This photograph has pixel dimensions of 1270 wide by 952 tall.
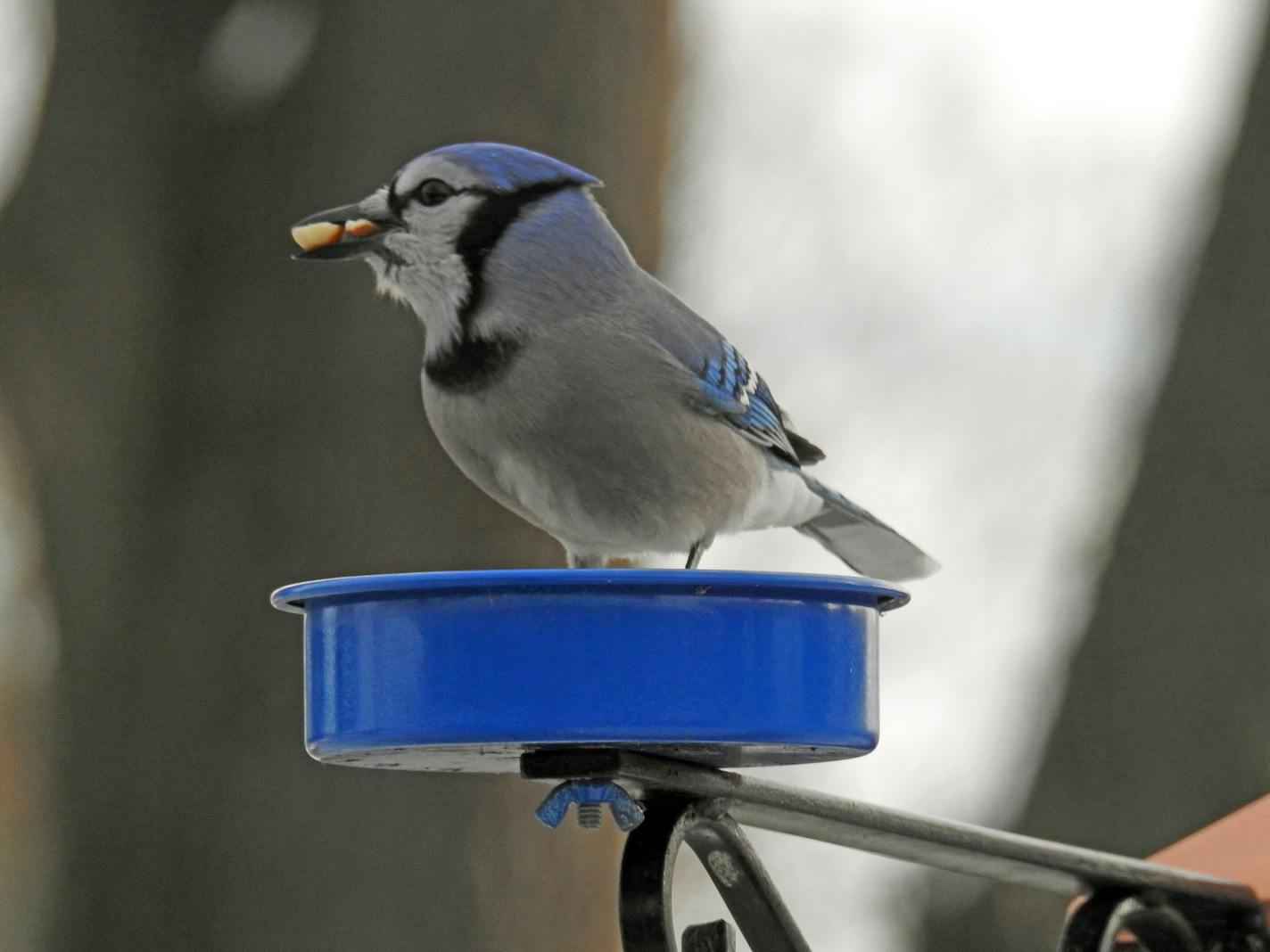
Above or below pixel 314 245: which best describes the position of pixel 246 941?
below

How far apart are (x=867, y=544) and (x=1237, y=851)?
0.67 meters

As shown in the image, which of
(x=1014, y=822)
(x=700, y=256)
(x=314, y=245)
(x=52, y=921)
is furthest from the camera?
(x=700, y=256)

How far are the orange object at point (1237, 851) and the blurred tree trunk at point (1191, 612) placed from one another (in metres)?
1.26

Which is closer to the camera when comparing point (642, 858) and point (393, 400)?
point (642, 858)

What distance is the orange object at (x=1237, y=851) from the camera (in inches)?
64.8

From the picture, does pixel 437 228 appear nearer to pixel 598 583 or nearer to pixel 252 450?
pixel 598 583

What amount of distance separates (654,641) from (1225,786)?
2.17 m

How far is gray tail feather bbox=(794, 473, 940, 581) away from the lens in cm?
226

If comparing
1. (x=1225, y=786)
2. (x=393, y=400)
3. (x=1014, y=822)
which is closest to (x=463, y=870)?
(x=393, y=400)

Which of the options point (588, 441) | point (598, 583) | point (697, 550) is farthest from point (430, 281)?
point (598, 583)

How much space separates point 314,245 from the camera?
1.62 metres

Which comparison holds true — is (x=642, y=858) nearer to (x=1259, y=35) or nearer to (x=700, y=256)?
(x=1259, y=35)

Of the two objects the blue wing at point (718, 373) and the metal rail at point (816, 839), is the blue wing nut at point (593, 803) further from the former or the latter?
the blue wing at point (718, 373)

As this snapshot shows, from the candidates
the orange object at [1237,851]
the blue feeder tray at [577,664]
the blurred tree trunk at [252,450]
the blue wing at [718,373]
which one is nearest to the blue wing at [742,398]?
the blue wing at [718,373]
